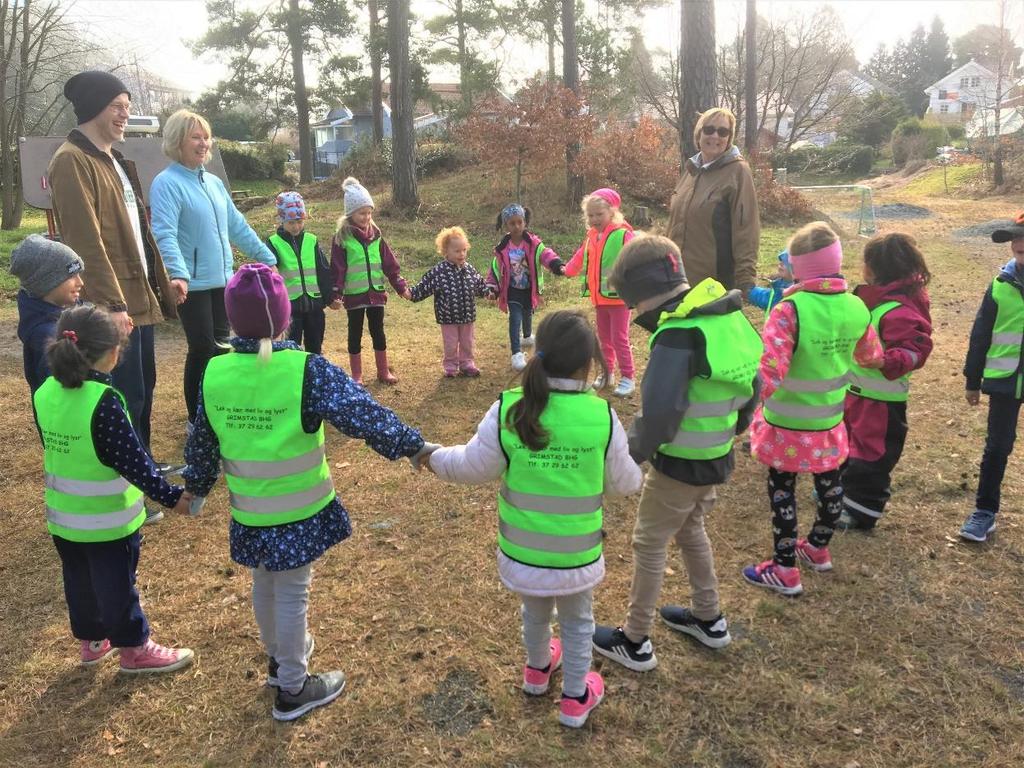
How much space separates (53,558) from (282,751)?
2261mm

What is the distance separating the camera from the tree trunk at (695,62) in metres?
10.1

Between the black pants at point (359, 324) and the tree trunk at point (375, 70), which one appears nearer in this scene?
the black pants at point (359, 324)

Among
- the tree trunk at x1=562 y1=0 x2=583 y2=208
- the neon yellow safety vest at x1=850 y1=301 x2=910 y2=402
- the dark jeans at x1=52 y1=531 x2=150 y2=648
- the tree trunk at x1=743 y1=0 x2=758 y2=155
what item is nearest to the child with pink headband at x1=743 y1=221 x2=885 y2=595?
the neon yellow safety vest at x1=850 y1=301 x2=910 y2=402

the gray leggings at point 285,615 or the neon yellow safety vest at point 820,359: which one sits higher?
the neon yellow safety vest at point 820,359

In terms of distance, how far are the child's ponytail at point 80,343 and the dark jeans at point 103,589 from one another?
2.28 ft

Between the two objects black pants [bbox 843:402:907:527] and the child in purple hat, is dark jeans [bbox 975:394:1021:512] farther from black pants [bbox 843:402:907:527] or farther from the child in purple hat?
the child in purple hat

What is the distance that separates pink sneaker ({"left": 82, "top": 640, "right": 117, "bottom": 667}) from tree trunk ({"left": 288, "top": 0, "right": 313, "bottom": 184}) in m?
26.6

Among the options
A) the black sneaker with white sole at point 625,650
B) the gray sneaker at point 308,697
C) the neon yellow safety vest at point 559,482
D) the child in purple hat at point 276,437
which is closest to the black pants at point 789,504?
the black sneaker with white sole at point 625,650

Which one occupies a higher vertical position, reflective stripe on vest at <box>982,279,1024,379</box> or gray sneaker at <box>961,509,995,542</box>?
reflective stripe on vest at <box>982,279,1024,379</box>

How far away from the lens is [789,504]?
3471mm

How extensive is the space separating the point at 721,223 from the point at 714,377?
271cm

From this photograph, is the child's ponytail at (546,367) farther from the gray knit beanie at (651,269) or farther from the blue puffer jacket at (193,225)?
the blue puffer jacket at (193,225)

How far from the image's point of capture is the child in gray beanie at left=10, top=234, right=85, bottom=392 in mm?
3398

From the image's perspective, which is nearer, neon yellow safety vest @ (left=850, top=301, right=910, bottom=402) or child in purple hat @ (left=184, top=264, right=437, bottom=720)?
child in purple hat @ (left=184, top=264, right=437, bottom=720)
